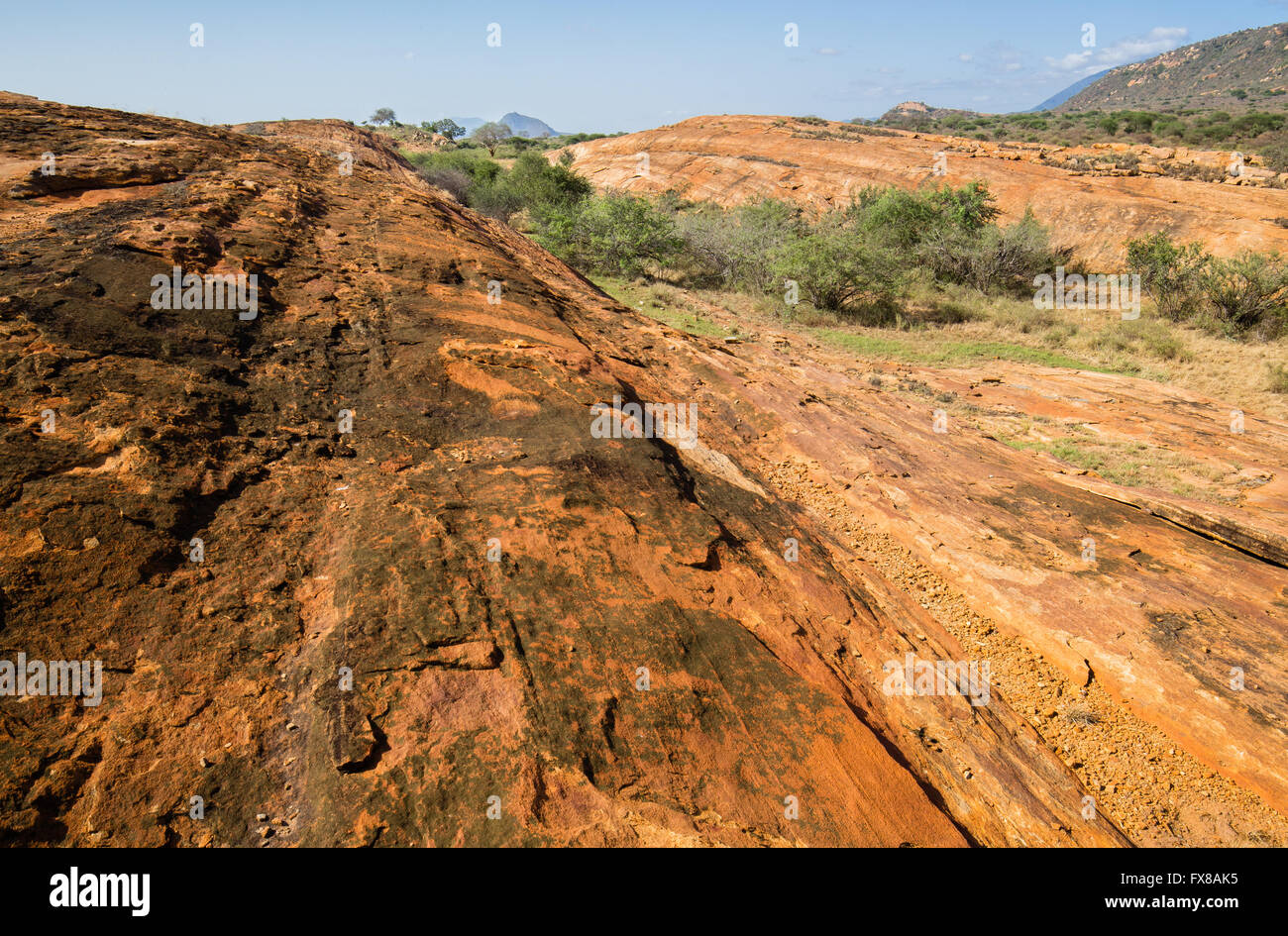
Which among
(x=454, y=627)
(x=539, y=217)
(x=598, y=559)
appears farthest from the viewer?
(x=539, y=217)

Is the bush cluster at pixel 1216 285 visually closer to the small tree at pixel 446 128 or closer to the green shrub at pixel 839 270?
the green shrub at pixel 839 270

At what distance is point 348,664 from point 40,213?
5381 millimetres

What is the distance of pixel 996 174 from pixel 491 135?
4093cm

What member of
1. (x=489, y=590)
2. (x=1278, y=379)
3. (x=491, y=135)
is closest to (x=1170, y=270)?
(x=1278, y=379)

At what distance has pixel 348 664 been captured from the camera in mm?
2719

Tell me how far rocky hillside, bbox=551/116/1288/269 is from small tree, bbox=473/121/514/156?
1189cm

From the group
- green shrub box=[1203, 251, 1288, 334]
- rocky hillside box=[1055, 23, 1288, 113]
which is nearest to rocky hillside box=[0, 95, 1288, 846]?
green shrub box=[1203, 251, 1288, 334]

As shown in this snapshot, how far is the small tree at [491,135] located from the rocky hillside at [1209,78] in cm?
5672

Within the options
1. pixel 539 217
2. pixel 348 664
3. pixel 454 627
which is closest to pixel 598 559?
pixel 454 627

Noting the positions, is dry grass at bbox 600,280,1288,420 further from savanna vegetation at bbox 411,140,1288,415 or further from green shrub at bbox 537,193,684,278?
green shrub at bbox 537,193,684,278

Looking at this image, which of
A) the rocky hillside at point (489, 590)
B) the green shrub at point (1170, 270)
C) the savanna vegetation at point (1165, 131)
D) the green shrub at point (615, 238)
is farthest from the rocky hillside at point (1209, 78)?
the rocky hillside at point (489, 590)

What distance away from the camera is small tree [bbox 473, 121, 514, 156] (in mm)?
48369
